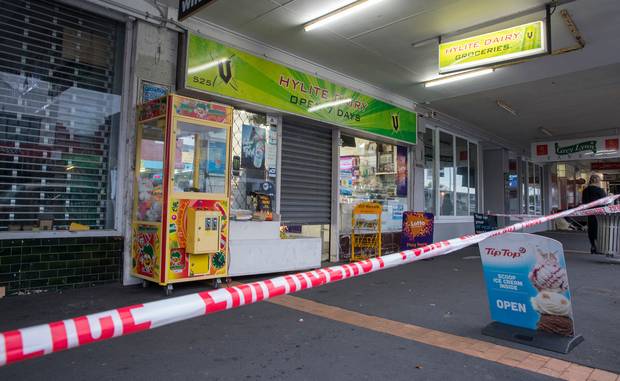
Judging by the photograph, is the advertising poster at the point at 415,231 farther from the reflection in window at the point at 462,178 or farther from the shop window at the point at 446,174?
the reflection in window at the point at 462,178

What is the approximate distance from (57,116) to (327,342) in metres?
4.29

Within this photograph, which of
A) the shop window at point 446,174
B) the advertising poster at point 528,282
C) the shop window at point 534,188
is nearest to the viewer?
the advertising poster at point 528,282

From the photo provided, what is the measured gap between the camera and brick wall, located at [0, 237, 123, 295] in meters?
4.70

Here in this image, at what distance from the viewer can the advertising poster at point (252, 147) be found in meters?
7.03

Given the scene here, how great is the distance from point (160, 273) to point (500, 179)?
14.2m

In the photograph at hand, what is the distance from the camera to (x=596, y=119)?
12.9 metres

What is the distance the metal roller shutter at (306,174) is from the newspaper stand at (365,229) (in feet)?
1.99

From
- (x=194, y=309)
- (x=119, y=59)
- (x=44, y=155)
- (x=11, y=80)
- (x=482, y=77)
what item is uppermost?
(x=482, y=77)

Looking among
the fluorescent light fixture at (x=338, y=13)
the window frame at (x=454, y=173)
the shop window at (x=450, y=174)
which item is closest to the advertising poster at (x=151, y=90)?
the fluorescent light fixture at (x=338, y=13)

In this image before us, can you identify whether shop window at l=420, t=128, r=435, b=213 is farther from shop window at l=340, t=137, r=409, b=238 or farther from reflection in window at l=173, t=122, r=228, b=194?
reflection in window at l=173, t=122, r=228, b=194

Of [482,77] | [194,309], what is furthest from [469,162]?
[194,309]

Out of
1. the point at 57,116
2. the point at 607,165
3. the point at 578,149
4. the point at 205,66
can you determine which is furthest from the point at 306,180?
the point at 607,165

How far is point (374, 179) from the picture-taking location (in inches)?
392

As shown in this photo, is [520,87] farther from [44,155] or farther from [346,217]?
[44,155]
